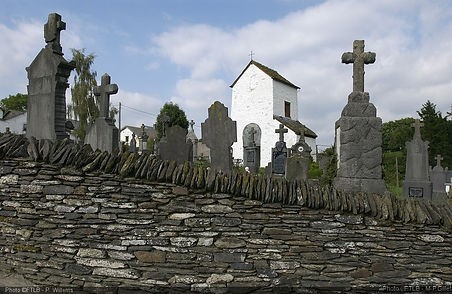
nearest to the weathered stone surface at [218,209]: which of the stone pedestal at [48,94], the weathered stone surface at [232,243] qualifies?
the weathered stone surface at [232,243]

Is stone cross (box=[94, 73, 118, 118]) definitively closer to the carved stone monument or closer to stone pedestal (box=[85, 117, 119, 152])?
stone pedestal (box=[85, 117, 119, 152])

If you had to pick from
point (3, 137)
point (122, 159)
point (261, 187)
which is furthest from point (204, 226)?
point (3, 137)

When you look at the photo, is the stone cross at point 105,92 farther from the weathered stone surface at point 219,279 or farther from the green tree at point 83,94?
the green tree at point 83,94

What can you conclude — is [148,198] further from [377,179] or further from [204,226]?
[377,179]

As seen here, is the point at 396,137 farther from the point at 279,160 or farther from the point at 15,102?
the point at 15,102

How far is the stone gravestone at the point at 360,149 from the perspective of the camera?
20.5 feet

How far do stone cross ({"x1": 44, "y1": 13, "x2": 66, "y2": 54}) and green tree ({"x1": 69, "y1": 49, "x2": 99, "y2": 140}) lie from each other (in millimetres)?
25489

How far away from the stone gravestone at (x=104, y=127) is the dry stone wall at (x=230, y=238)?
4744 millimetres

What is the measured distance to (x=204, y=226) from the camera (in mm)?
4586

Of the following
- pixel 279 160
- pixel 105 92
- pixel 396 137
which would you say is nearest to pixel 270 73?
pixel 279 160

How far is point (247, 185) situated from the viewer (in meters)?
4.57

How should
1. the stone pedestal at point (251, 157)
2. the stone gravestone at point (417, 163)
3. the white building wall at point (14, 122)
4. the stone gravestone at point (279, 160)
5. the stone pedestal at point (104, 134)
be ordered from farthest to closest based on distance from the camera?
the white building wall at point (14, 122) → the stone pedestal at point (251, 157) → the stone gravestone at point (279, 160) → the stone gravestone at point (417, 163) → the stone pedestal at point (104, 134)

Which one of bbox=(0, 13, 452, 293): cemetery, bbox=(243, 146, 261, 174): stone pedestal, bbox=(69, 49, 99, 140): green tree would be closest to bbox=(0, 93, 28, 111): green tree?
bbox=(69, 49, 99, 140): green tree

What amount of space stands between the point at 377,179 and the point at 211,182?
3.08 meters
